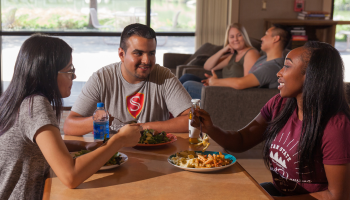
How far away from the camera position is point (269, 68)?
2.93 m

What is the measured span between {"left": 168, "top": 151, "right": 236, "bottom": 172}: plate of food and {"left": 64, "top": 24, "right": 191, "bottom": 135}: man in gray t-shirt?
0.59 meters

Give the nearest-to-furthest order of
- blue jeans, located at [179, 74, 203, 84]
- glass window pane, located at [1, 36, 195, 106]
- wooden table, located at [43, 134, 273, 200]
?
wooden table, located at [43, 134, 273, 200] < blue jeans, located at [179, 74, 203, 84] < glass window pane, located at [1, 36, 195, 106]

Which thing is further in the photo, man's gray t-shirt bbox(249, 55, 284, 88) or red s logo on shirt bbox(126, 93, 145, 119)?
man's gray t-shirt bbox(249, 55, 284, 88)

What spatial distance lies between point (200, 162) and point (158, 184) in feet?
0.66

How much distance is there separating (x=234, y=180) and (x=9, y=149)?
29.3 inches

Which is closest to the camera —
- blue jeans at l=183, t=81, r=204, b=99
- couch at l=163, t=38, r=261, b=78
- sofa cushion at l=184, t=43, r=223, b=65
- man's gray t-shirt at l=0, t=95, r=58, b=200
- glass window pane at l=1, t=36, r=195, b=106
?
man's gray t-shirt at l=0, t=95, r=58, b=200

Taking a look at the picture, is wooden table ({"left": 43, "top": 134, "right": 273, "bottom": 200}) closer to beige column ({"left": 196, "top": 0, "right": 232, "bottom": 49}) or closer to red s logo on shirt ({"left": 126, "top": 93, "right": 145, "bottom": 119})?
red s logo on shirt ({"left": 126, "top": 93, "right": 145, "bottom": 119})

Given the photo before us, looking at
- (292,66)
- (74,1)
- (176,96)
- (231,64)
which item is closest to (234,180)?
(292,66)

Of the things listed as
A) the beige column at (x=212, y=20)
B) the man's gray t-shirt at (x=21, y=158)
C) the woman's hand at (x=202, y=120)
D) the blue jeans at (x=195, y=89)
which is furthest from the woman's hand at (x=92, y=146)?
the beige column at (x=212, y=20)

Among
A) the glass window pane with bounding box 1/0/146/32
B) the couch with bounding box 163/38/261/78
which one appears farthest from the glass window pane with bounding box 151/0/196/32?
the couch with bounding box 163/38/261/78

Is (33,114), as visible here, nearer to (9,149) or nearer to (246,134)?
(9,149)

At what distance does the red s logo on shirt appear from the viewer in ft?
6.59

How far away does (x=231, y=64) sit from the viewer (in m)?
3.89

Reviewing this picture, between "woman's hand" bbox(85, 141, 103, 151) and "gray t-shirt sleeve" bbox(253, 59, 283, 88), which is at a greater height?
"gray t-shirt sleeve" bbox(253, 59, 283, 88)
